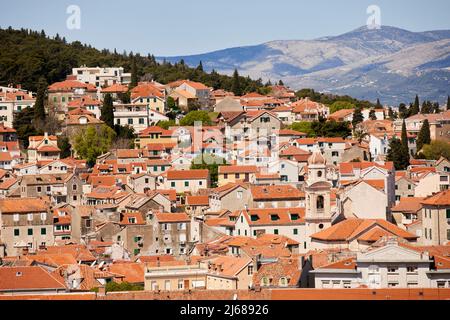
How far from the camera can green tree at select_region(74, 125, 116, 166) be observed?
5766cm

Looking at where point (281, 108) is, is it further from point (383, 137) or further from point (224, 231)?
point (224, 231)

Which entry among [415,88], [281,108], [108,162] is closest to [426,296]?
[108,162]

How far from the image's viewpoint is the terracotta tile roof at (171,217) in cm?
4125

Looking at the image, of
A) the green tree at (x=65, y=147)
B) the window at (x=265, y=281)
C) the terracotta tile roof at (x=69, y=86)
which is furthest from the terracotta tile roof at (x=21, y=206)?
the terracotta tile roof at (x=69, y=86)

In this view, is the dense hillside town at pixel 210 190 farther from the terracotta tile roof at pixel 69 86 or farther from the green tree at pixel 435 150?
the terracotta tile roof at pixel 69 86

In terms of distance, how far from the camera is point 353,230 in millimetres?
34281

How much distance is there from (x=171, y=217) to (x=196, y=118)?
22185mm

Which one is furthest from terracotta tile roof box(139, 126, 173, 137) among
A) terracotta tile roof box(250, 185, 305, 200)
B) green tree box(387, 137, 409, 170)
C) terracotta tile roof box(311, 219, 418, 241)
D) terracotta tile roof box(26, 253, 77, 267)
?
terracotta tile roof box(26, 253, 77, 267)

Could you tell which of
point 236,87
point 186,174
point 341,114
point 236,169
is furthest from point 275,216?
point 236,87

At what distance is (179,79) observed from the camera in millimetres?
79500

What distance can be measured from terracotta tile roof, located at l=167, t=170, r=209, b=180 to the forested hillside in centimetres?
2354

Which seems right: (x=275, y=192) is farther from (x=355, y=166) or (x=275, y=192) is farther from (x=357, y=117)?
(x=357, y=117)
